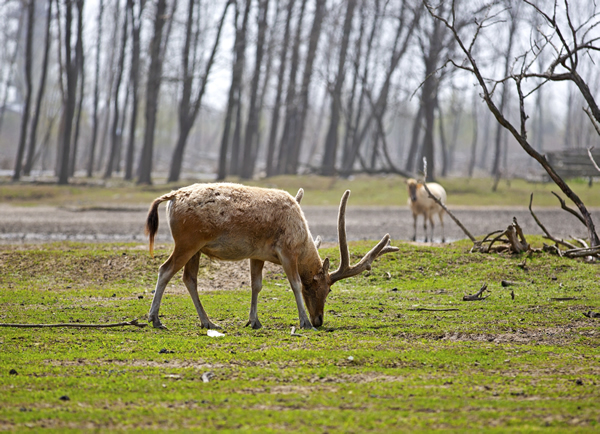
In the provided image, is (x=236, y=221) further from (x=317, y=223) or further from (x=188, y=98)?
(x=188, y=98)

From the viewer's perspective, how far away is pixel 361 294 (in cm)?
1110

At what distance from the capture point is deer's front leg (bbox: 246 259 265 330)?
27.1 feet

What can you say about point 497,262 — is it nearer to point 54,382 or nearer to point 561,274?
point 561,274

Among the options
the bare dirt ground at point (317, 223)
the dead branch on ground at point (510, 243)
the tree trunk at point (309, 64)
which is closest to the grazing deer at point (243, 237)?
the dead branch on ground at point (510, 243)

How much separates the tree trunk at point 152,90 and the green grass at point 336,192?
1714mm

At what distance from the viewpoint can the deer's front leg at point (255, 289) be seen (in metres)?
8.26

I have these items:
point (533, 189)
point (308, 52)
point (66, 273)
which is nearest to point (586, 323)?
point (66, 273)

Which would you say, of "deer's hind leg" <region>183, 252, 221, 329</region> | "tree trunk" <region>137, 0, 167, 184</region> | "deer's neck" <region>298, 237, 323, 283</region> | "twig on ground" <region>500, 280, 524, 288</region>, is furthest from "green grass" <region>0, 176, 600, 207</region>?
"deer's neck" <region>298, 237, 323, 283</region>

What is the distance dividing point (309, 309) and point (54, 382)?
388 centimetres

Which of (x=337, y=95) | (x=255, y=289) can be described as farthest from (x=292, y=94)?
(x=255, y=289)

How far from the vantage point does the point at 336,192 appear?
34.5 meters

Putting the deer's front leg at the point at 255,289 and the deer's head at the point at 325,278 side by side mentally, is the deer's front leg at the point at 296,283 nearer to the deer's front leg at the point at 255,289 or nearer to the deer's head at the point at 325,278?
the deer's head at the point at 325,278

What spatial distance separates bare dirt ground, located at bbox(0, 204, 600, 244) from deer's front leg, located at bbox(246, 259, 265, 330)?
396 inches

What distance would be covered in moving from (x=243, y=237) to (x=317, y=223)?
14396 mm
